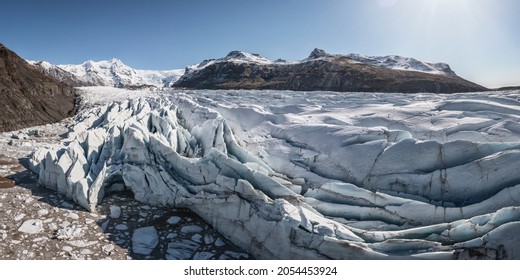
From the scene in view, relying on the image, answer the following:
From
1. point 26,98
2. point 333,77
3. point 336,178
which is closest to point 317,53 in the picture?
point 333,77

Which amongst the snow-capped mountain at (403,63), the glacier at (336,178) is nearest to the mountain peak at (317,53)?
the snow-capped mountain at (403,63)

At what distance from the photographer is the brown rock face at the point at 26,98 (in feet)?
43.6

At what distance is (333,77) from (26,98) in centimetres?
5496

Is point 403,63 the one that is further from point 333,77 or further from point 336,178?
point 336,178

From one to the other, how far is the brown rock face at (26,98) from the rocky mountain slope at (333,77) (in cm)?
4497

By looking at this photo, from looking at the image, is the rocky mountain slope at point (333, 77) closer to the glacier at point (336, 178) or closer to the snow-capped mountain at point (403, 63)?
the snow-capped mountain at point (403, 63)

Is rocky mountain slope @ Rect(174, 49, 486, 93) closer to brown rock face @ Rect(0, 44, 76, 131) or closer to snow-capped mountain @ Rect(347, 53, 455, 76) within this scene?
snow-capped mountain @ Rect(347, 53, 455, 76)

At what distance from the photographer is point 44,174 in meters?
6.67

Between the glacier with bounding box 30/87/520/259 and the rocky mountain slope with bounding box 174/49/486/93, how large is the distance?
49370mm

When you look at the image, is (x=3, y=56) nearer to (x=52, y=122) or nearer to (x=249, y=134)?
(x=52, y=122)

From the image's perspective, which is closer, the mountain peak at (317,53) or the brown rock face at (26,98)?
the brown rock face at (26,98)

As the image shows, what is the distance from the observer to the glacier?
421 cm

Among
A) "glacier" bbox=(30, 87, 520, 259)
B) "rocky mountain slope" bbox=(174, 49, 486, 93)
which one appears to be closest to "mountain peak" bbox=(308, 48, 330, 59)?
"rocky mountain slope" bbox=(174, 49, 486, 93)
